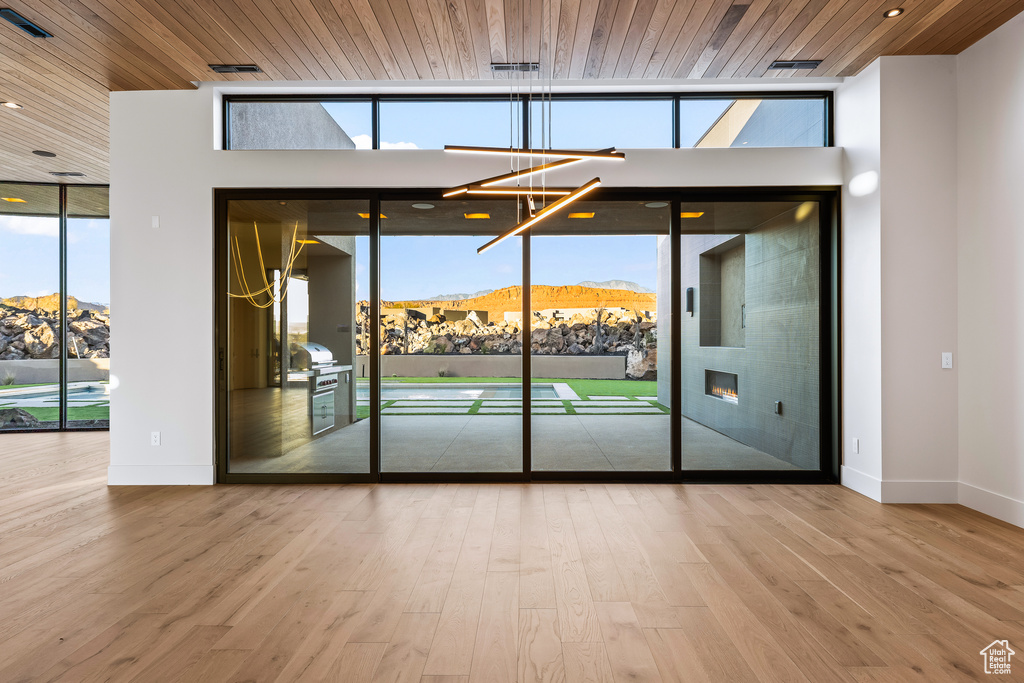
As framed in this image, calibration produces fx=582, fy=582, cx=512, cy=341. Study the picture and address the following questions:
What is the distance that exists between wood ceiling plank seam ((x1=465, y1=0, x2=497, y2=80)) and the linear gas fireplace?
2931mm

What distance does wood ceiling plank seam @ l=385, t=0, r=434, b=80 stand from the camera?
3.53 m

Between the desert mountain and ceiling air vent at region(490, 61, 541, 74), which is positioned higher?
ceiling air vent at region(490, 61, 541, 74)

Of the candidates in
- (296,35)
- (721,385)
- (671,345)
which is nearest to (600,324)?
(671,345)

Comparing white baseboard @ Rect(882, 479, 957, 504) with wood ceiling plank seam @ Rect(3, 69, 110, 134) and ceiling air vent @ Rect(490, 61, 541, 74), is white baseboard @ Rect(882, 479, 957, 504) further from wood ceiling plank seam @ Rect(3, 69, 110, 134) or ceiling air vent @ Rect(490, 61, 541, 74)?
wood ceiling plank seam @ Rect(3, 69, 110, 134)

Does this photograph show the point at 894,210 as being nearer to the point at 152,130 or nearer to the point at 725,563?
the point at 725,563

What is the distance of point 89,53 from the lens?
4.10 metres

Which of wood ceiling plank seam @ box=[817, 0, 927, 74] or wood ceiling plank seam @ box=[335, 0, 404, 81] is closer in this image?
wood ceiling plank seam @ box=[335, 0, 404, 81]

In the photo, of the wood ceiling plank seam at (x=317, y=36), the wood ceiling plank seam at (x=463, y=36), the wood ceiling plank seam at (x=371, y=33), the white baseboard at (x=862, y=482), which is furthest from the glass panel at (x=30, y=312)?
the white baseboard at (x=862, y=482)

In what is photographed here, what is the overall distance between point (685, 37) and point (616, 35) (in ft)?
1.54

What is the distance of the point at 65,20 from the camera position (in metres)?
3.66

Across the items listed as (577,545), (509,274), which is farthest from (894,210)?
(577,545)

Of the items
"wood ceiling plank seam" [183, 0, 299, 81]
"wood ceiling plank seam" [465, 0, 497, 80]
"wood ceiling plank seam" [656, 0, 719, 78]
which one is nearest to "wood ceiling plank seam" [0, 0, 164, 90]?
"wood ceiling plank seam" [183, 0, 299, 81]

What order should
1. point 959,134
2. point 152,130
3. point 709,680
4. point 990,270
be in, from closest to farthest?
point 709,680 → point 990,270 → point 959,134 → point 152,130

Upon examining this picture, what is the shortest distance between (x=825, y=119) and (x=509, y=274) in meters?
3.04
